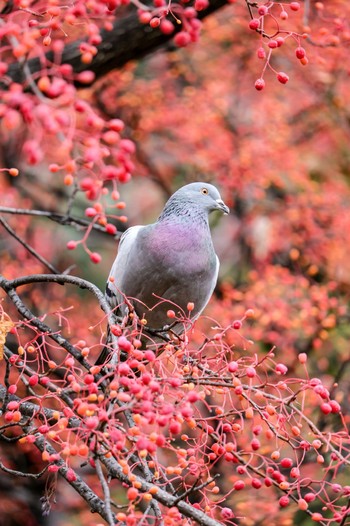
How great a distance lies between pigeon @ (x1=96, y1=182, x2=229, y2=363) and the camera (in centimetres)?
429

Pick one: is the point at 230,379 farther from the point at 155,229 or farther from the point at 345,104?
the point at 345,104

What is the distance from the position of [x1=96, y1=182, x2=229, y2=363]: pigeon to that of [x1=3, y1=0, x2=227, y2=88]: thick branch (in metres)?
1.26

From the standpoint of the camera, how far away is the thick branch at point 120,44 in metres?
5.00

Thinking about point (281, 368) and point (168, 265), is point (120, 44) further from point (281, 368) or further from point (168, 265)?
point (281, 368)

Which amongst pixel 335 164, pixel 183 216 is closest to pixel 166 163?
pixel 335 164

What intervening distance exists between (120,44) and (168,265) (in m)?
1.80

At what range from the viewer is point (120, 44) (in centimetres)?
511

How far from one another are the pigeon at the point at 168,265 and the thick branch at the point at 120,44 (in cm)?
126

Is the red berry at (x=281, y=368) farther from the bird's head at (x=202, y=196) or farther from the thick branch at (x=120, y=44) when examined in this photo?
the thick branch at (x=120, y=44)

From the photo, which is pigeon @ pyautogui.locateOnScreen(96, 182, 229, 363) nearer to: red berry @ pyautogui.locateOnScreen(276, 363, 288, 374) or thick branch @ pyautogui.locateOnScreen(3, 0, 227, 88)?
thick branch @ pyautogui.locateOnScreen(3, 0, 227, 88)

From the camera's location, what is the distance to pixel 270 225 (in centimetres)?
809

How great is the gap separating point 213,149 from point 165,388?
5573mm

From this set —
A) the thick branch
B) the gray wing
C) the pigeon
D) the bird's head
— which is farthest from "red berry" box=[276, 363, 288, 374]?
the thick branch

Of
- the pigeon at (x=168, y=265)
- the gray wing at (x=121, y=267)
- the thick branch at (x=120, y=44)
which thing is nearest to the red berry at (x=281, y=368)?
the pigeon at (x=168, y=265)
